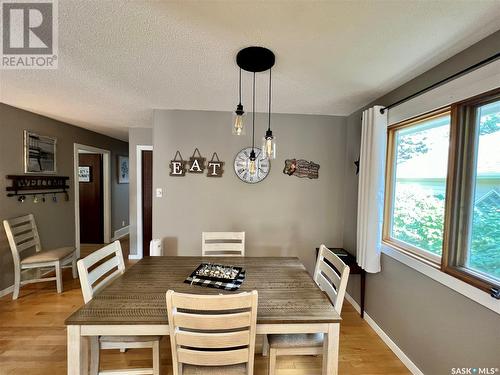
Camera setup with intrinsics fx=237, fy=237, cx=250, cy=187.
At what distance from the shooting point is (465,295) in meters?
1.43

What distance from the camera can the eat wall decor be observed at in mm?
2953

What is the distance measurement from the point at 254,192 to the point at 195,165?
815 mm

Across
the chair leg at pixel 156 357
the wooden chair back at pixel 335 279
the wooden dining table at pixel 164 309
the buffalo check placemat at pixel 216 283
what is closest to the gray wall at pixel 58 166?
the wooden dining table at pixel 164 309

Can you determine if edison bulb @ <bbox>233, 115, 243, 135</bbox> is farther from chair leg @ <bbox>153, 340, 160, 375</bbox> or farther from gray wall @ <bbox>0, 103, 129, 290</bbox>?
gray wall @ <bbox>0, 103, 129, 290</bbox>

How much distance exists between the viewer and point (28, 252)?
10.0 ft

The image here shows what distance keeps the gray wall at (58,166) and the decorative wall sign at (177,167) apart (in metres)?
1.90

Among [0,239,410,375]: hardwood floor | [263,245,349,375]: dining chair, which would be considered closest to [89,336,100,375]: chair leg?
[0,239,410,375]: hardwood floor

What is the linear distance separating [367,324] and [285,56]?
260 cm

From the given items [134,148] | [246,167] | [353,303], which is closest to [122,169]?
[134,148]

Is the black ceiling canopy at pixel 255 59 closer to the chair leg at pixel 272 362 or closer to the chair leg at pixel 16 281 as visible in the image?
the chair leg at pixel 272 362

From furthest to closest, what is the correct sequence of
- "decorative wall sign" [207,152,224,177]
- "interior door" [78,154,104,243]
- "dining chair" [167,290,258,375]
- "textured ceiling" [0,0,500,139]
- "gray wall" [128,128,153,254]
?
"interior door" [78,154,104,243]
"gray wall" [128,128,153,254]
"decorative wall sign" [207,152,224,177]
"textured ceiling" [0,0,500,139]
"dining chair" [167,290,258,375]

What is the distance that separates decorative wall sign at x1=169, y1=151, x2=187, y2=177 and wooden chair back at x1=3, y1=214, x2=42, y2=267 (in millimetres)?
1860

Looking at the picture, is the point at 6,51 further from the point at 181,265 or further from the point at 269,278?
the point at 269,278

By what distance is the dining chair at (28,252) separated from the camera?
2.69m
